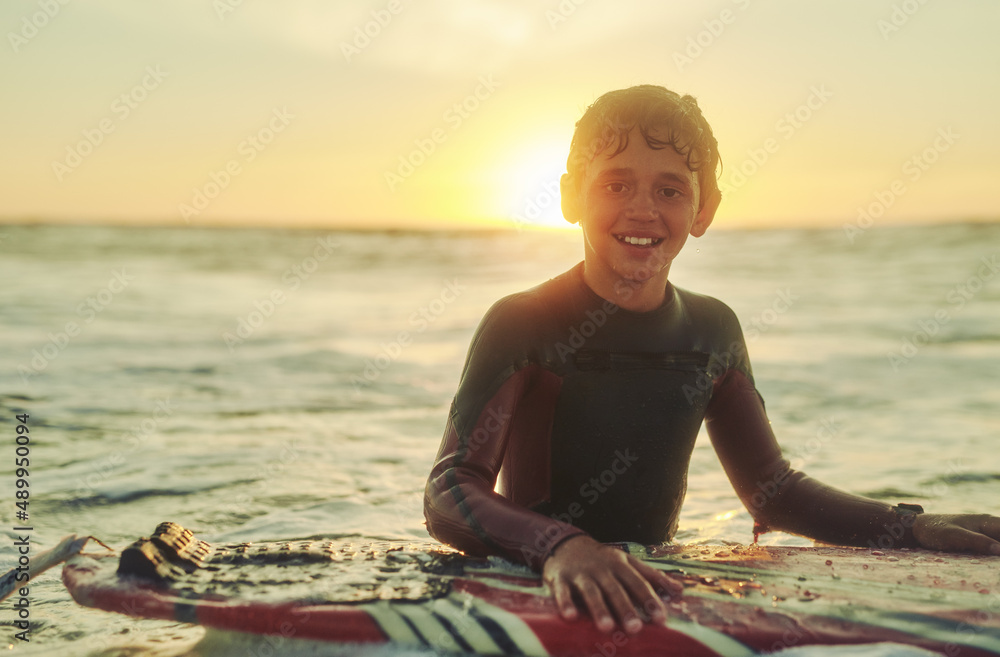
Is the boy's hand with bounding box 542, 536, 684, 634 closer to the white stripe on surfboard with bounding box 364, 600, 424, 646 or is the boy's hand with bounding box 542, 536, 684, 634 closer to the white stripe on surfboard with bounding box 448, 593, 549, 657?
the white stripe on surfboard with bounding box 448, 593, 549, 657

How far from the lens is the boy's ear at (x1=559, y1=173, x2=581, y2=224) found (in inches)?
116

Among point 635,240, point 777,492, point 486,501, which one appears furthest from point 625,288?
point 777,492

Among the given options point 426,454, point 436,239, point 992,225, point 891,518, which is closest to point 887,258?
point 992,225

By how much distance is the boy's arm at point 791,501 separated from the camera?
2.97 meters

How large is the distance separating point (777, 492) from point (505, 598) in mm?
1294

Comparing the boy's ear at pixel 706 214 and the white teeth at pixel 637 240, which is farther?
the boy's ear at pixel 706 214

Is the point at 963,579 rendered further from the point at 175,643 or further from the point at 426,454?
the point at 426,454

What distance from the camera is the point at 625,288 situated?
2.86 metres
